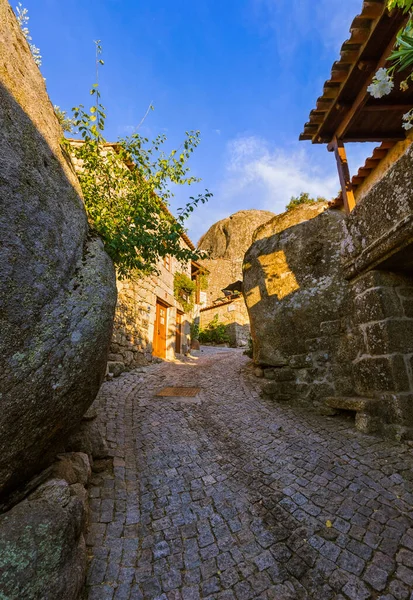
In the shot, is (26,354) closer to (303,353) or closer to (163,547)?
(163,547)

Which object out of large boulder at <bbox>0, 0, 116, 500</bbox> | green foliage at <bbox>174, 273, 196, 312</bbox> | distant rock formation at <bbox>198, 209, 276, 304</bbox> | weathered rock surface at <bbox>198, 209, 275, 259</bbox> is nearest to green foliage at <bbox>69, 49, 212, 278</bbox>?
large boulder at <bbox>0, 0, 116, 500</bbox>

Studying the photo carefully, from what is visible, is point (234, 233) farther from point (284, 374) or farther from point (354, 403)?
point (354, 403)

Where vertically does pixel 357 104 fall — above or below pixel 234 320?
above

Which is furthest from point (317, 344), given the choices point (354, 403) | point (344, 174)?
point (344, 174)

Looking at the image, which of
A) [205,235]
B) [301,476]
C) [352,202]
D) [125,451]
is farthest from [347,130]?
[205,235]

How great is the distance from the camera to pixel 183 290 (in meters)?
13.2

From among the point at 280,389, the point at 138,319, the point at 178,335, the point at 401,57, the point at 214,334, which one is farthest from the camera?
the point at 214,334

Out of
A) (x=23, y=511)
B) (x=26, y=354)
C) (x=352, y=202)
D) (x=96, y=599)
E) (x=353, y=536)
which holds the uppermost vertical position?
(x=352, y=202)

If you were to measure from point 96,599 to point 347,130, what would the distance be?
21.1ft

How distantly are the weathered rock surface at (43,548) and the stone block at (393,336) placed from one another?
300cm

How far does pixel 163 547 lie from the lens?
2002 mm

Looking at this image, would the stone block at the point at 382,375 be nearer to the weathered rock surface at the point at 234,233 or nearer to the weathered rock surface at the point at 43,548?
the weathered rock surface at the point at 43,548

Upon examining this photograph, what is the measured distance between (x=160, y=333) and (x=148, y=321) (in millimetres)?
1234

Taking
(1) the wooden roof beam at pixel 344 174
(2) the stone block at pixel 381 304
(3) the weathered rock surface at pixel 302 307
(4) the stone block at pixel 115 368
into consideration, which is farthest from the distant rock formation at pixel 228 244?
(2) the stone block at pixel 381 304
